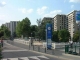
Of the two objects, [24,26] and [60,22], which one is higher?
[60,22]

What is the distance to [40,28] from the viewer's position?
Result: 60500 millimetres

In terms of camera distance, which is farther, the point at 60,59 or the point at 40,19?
the point at 40,19

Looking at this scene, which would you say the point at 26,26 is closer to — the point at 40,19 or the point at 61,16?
the point at 40,19

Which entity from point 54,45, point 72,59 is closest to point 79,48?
point 72,59

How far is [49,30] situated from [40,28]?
27.8 metres

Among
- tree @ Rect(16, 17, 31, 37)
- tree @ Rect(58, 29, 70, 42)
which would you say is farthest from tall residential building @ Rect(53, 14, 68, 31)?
tree @ Rect(16, 17, 31, 37)

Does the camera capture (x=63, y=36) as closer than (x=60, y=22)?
Yes

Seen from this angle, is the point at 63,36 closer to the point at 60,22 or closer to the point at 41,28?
the point at 41,28

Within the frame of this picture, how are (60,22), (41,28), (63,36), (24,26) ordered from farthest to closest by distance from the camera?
(60,22)
(63,36)
(24,26)
(41,28)

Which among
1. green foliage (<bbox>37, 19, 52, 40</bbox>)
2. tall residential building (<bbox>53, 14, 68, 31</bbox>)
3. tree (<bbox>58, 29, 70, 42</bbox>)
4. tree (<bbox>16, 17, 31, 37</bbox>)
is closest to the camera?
green foliage (<bbox>37, 19, 52, 40</bbox>)

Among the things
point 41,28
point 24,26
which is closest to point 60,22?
point 24,26

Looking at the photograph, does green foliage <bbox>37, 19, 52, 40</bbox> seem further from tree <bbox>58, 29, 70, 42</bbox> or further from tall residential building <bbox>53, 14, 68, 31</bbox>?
tall residential building <bbox>53, 14, 68, 31</bbox>

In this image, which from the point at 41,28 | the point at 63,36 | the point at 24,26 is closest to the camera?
the point at 41,28

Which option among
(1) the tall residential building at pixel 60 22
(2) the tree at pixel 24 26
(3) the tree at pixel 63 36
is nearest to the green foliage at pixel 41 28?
(2) the tree at pixel 24 26
